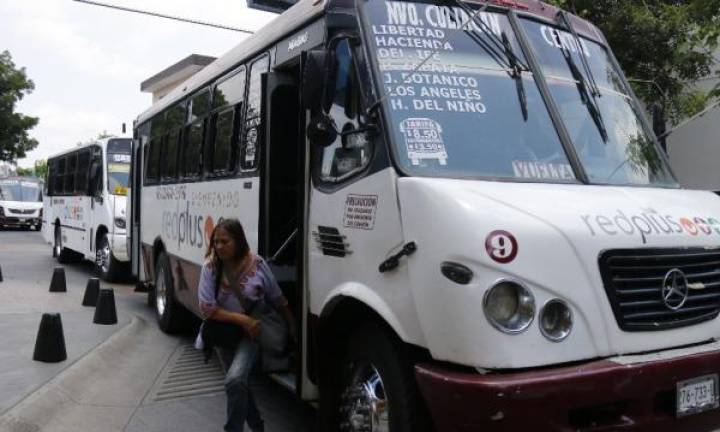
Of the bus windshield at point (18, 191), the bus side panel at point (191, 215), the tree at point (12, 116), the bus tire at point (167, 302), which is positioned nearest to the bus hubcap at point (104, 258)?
the bus side panel at point (191, 215)

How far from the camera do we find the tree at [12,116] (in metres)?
34.8

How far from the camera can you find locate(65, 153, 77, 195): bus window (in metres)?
16.1

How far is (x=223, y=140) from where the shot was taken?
6457 millimetres

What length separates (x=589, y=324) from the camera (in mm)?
3131

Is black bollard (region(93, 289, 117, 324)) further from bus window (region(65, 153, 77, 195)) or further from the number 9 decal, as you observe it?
bus window (region(65, 153, 77, 195))

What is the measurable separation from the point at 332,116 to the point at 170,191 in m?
4.50

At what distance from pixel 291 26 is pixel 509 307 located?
284cm

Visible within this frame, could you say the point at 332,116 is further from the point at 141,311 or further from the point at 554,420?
the point at 141,311

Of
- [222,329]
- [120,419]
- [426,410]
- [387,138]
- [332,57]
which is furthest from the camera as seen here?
[120,419]

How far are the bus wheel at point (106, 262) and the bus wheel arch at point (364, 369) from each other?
1006cm

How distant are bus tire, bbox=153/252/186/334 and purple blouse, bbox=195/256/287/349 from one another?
3.85 meters

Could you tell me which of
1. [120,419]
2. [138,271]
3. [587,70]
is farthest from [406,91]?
[138,271]

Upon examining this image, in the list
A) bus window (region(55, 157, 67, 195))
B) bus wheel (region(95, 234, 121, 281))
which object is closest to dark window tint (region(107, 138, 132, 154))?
bus wheel (region(95, 234, 121, 281))

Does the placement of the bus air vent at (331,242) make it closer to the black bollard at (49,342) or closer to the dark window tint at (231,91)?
the dark window tint at (231,91)
